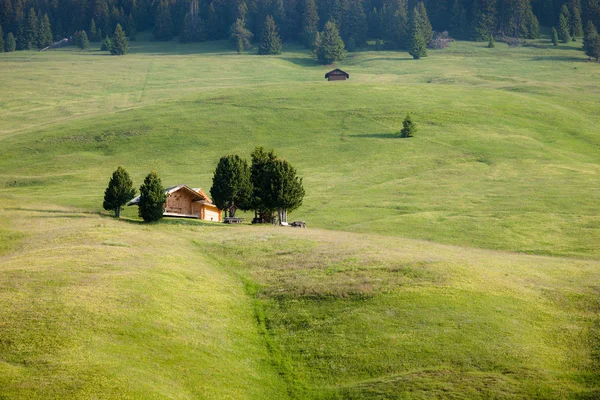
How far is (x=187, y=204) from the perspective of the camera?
81000mm

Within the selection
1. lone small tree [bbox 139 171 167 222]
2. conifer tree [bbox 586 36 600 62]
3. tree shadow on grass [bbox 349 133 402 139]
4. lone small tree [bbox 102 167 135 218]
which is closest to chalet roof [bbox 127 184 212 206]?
lone small tree [bbox 102 167 135 218]

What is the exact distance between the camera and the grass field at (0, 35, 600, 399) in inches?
1347

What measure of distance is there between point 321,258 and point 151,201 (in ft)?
80.4

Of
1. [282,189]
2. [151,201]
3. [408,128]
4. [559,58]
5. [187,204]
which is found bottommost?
[187,204]

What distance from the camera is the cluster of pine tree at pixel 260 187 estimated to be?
245 ft

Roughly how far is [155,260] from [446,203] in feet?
145

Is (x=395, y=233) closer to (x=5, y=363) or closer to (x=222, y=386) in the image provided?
(x=222, y=386)

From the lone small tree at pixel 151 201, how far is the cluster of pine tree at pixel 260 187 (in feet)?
26.1

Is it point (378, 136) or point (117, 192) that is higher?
point (378, 136)

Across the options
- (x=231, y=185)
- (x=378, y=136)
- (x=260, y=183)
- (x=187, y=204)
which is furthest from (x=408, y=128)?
(x=187, y=204)

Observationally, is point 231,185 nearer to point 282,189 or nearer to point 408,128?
point 282,189

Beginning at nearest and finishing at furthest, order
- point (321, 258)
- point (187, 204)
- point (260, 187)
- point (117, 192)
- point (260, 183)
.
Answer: point (321, 258) → point (117, 192) → point (260, 187) → point (260, 183) → point (187, 204)

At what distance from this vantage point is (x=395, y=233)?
71875 millimetres

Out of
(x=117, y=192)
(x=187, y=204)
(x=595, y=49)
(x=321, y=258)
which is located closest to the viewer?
(x=321, y=258)
